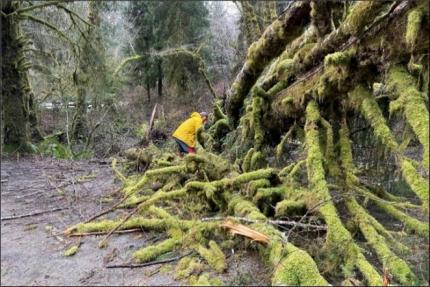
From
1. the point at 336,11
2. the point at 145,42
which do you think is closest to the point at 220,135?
the point at 336,11

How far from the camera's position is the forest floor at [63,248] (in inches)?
160

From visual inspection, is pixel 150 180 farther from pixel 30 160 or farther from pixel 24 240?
pixel 30 160

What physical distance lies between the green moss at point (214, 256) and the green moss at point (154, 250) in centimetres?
34

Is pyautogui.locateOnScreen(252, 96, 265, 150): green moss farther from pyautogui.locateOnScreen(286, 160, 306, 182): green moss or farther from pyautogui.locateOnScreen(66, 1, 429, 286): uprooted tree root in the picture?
pyautogui.locateOnScreen(286, 160, 306, 182): green moss

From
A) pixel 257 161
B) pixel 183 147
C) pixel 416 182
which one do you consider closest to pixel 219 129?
pixel 183 147

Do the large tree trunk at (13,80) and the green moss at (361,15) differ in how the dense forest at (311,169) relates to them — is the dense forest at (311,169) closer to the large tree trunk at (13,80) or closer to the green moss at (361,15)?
the green moss at (361,15)

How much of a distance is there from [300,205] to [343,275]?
0.98m

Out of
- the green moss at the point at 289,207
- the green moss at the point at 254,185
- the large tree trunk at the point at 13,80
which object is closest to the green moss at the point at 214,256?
the green moss at the point at 289,207

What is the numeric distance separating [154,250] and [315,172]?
1.92 metres

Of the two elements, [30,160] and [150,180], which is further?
[30,160]

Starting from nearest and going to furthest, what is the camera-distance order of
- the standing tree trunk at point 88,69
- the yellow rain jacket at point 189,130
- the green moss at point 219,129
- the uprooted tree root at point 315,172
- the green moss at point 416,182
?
the green moss at point 416,182 → the uprooted tree root at point 315,172 → the green moss at point 219,129 → the yellow rain jacket at point 189,130 → the standing tree trunk at point 88,69

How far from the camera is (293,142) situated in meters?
7.03

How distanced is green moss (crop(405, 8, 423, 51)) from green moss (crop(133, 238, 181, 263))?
3.08m

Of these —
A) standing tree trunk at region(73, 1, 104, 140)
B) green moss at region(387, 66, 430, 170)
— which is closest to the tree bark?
green moss at region(387, 66, 430, 170)
